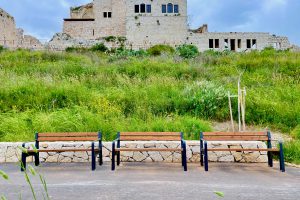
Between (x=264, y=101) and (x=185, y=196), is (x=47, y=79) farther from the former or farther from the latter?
(x=185, y=196)

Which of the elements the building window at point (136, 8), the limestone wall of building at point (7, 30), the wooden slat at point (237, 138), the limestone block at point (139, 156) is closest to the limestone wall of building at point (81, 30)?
the building window at point (136, 8)

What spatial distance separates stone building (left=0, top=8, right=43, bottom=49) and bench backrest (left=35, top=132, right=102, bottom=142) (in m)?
39.4

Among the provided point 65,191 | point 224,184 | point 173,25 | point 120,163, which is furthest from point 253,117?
point 173,25

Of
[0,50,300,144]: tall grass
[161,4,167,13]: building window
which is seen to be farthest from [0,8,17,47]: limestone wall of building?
[0,50,300,144]: tall grass

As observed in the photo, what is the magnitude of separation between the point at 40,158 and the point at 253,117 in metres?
6.50

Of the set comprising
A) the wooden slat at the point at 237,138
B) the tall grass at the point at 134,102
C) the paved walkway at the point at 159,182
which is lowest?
the paved walkway at the point at 159,182

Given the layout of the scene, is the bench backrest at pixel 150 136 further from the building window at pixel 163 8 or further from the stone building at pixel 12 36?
the building window at pixel 163 8

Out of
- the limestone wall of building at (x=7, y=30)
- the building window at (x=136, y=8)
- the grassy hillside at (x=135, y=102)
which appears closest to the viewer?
the grassy hillside at (x=135, y=102)

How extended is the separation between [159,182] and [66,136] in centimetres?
289

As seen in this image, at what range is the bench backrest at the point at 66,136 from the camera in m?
8.02

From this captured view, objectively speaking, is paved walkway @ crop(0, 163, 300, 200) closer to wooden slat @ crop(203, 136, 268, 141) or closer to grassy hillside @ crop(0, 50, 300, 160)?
wooden slat @ crop(203, 136, 268, 141)

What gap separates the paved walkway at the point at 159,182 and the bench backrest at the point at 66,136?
2.04 feet

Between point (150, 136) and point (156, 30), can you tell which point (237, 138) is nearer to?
point (150, 136)

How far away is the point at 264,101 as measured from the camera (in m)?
11.7
